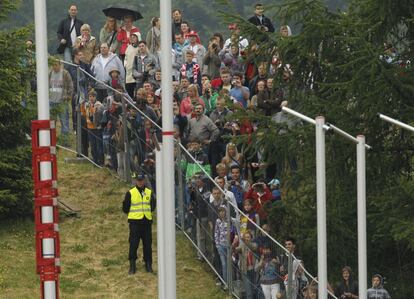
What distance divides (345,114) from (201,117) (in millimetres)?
→ 3268

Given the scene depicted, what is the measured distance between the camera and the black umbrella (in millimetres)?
39688

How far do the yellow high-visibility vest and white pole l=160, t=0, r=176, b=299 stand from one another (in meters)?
9.27

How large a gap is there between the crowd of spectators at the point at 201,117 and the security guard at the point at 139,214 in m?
1.14

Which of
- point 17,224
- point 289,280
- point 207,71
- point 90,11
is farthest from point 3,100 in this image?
point 90,11

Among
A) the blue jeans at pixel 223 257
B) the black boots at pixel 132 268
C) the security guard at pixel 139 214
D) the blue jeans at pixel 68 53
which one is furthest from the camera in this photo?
the blue jeans at pixel 68 53

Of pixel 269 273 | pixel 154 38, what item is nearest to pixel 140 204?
pixel 269 273

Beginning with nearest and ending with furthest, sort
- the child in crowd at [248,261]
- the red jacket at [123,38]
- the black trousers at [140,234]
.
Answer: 1. the child in crowd at [248,261]
2. the black trousers at [140,234]
3. the red jacket at [123,38]

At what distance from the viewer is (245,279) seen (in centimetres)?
3081

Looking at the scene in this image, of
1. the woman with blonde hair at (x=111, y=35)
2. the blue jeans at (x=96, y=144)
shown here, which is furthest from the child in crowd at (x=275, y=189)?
the woman with blonde hair at (x=111, y=35)

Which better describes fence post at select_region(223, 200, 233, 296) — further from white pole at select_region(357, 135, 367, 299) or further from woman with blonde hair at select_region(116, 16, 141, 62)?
woman with blonde hair at select_region(116, 16, 141, 62)

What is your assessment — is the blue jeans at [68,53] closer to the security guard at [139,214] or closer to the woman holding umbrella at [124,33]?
the woman holding umbrella at [124,33]

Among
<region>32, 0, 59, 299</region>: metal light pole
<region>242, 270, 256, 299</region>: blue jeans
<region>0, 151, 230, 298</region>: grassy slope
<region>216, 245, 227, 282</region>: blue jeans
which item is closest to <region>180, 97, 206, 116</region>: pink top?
<region>0, 151, 230, 298</region>: grassy slope

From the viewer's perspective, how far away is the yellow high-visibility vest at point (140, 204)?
31078mm

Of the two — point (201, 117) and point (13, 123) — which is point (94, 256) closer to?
point (13, 123)
